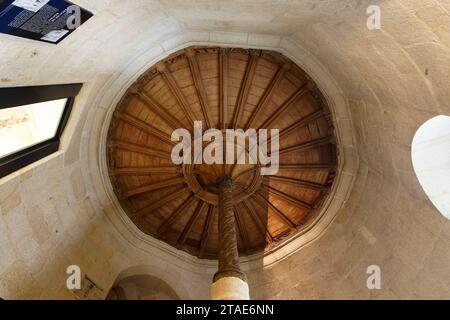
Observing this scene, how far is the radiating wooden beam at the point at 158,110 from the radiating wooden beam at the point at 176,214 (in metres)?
1.80

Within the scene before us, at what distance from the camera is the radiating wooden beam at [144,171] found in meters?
7.59

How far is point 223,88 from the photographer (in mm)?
7277

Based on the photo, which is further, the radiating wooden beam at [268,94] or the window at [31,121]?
the radiating wooden beam at [268,94]

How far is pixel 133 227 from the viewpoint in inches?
299

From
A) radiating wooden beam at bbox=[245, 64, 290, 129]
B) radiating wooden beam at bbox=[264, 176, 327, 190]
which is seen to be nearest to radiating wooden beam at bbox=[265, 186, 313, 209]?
radiating wooden beam at bbox=[264, 176, 327, 190]

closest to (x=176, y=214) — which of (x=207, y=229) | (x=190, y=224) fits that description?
(x=190, y=224)

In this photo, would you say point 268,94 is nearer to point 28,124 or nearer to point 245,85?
point 245,85

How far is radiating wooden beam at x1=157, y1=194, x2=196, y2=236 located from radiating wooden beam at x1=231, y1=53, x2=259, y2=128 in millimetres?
2105

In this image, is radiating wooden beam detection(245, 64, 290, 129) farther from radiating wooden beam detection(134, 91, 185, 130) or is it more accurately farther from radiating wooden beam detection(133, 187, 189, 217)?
radiating wooden beam detection(133, 187, 189, 217)

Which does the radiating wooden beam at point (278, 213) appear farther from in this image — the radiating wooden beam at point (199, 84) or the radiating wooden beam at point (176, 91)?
the radiating wooden beam at point (176, 91)

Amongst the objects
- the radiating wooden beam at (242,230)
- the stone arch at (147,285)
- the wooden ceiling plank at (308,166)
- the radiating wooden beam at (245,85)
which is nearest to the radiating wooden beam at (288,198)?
the wooden ceiling plank at (308,166)

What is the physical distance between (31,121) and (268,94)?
458 cm
